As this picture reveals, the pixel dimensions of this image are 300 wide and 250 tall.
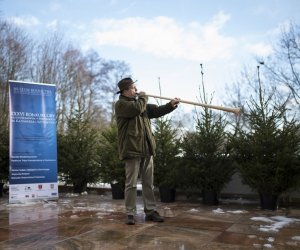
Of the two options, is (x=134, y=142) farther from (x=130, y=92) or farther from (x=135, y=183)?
(x=130, y=92)

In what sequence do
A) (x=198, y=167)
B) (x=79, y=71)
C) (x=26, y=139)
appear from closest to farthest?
(x=198, y=167) < (x=26, y=139) < (x=79, y=71)

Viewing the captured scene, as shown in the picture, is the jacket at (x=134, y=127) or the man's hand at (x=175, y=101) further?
the man's hand at (x=175, y=101)

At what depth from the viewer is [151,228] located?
13.0 ft

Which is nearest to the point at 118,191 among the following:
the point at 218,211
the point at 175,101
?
the point at 218,211

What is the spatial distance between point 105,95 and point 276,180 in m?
24.5

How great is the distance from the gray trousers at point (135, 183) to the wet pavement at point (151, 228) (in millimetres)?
204

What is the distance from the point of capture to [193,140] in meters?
6.37

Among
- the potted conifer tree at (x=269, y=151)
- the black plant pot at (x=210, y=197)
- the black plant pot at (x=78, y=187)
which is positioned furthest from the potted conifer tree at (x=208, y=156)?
the black plant pot at (x=78, y=187)

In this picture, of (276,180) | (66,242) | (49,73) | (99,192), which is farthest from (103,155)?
(49,73)

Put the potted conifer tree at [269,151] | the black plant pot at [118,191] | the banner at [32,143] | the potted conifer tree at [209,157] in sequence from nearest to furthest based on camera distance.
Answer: the potted conifer tree at [269,151] → the potted conifer tree at [209,157] → the banner at [32,143] → the black plant pot at [118,191]

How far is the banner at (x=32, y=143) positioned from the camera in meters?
6.40

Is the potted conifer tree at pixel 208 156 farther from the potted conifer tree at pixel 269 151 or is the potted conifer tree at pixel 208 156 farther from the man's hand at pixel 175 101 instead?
the man's hand at pixel 175 101

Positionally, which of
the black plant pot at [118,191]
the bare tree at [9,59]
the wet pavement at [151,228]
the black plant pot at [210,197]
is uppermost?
the bare tree at [9,59]

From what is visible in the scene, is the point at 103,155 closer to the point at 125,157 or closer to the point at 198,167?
the point at 198,167
